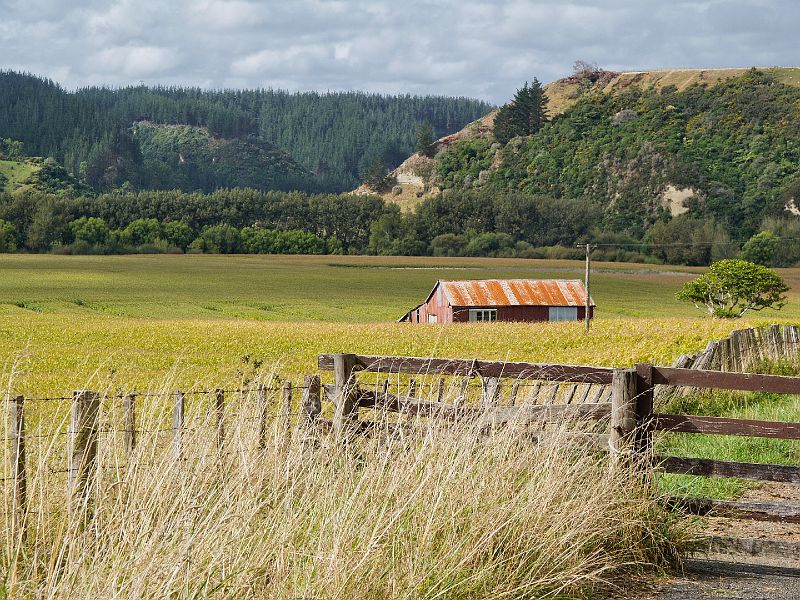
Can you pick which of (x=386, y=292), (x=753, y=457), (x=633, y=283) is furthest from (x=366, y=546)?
(x=633, y=283)

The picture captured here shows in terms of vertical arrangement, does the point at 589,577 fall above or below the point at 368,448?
below

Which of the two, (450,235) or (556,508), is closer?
(556,508)

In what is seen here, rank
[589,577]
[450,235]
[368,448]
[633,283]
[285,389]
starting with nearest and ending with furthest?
1. [589,577]
2. [368,448]
3. [285,389]
4. [633,283]
5. [450,235]

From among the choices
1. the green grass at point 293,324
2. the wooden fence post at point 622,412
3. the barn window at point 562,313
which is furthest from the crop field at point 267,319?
the barn window at point 562,313

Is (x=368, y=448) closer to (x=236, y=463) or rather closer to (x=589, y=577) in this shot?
(x=236, y=463)

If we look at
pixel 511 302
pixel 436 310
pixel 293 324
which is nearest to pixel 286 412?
pixel 293 324

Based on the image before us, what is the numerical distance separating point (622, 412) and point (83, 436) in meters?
3.59

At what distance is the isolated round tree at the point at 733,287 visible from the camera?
62.3 meters

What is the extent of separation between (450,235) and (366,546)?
149229 millimetres

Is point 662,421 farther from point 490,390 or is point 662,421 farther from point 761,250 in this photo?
point 761,250

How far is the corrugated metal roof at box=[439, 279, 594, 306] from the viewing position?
6069cm

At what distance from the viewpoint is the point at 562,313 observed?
200 ft

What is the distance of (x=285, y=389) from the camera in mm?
7613

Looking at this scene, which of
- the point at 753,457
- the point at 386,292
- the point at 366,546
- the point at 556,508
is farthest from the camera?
the point at 386,292
